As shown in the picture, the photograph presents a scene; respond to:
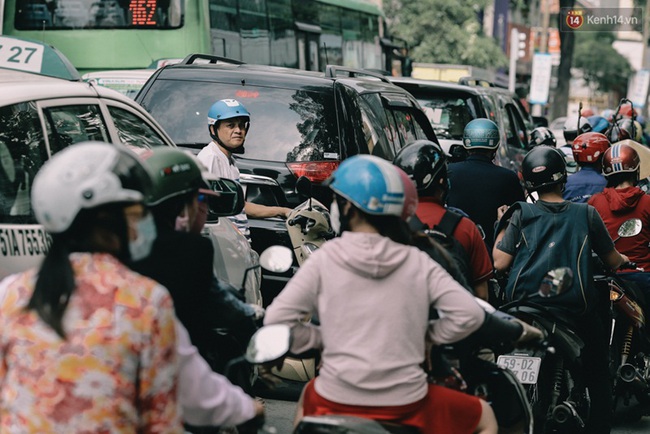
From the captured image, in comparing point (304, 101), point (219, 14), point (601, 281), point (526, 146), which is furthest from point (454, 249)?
point (219, 14)

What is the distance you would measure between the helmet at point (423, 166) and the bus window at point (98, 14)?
34.9 feet

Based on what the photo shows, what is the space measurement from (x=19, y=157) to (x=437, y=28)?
33.4 meters

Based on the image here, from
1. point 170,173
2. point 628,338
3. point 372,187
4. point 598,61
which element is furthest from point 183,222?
point 598,61

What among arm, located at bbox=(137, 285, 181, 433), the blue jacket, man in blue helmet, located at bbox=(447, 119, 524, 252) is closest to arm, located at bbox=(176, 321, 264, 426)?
arm, located at bbox=(137, 285, 181, 433)

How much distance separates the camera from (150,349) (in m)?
2.58

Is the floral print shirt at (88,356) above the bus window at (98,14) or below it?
below

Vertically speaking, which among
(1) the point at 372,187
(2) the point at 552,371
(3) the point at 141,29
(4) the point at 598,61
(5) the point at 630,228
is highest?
(3) the point at 141,29

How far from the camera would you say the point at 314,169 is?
7.66 m

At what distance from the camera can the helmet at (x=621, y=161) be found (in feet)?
22.5

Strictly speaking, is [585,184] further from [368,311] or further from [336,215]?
[368,311]

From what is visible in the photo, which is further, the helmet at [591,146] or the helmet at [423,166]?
the helmet at [591,146]

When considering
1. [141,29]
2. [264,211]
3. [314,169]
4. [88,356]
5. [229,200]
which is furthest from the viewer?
[141,29]

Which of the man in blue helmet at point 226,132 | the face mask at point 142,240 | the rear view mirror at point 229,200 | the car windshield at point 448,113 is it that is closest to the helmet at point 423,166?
the rear view mirror at point 229,200

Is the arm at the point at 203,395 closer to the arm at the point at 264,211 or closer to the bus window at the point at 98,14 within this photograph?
the arm at the point at 264,211
